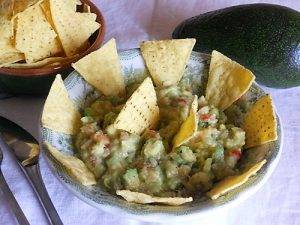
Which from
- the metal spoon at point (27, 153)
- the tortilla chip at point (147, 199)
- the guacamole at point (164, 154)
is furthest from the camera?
the metal spoon at point (27, 153)

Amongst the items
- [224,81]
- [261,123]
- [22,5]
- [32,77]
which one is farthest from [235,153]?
[22,5]

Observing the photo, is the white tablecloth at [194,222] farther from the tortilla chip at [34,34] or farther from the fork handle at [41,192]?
the tortilla chip at [34,34]

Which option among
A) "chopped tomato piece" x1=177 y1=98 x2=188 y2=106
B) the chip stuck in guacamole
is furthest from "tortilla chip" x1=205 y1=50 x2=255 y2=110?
"chopped tomato piece" x1=177 y1=98 x2=188 y2=106

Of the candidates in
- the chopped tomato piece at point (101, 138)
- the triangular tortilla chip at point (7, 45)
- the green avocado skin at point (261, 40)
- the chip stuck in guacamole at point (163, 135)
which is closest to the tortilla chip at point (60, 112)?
the chip stuck in guacamole at point (163, 135)

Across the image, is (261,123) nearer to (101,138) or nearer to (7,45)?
(101,138)

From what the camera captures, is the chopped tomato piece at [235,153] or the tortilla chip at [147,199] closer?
the tortilla chip at [147,199]

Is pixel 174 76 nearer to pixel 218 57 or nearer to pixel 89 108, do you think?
pixel 218 57

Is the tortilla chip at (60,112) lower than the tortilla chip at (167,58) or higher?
lower
